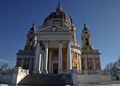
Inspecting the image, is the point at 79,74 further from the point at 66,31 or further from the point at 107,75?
the point at 66,31

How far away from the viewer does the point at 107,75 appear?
87.1ft

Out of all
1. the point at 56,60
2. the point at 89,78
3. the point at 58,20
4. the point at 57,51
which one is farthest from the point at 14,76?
the point at 58,20

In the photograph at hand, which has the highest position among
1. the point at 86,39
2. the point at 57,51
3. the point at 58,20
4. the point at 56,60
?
the point at 58,20

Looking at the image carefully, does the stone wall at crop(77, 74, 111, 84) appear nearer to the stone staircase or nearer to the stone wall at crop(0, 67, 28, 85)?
the stone staircase

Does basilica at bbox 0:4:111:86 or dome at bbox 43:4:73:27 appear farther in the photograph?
dome at bbox 43:4:73:27

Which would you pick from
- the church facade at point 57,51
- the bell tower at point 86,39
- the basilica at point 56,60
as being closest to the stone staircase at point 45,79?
the basilica at point 56,60

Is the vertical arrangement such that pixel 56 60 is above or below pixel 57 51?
below

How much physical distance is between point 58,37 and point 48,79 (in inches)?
466

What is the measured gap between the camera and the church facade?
3238cm

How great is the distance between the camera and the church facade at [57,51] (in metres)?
32.4

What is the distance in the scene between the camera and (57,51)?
40.8 metres

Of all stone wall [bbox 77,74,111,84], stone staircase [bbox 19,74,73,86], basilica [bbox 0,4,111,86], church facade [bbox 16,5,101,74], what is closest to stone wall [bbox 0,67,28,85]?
basilica [bbox 0,4,111,86]

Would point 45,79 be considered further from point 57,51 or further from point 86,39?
point 86,39

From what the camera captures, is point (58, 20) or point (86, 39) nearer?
point (86, 39)
